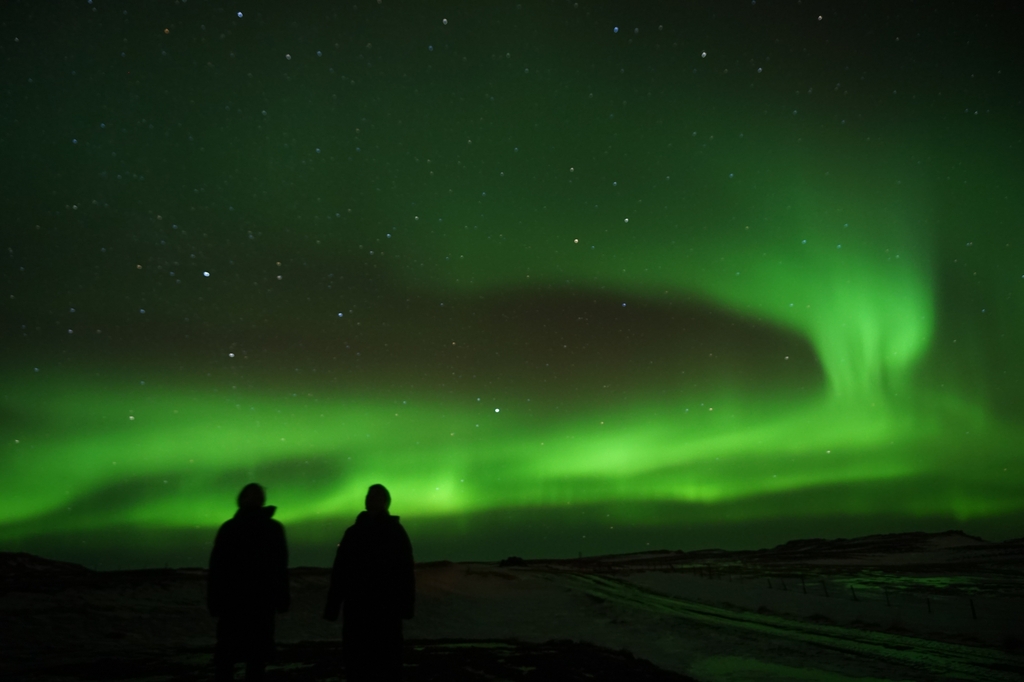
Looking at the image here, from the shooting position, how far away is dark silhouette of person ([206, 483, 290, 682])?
557cm

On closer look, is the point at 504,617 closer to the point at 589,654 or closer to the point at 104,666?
the point at 589,654

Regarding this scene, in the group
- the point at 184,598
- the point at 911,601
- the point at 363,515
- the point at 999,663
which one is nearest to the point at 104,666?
the point at 363,515

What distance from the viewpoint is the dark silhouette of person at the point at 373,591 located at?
17.3ft

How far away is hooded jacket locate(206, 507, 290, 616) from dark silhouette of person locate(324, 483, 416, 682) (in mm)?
630

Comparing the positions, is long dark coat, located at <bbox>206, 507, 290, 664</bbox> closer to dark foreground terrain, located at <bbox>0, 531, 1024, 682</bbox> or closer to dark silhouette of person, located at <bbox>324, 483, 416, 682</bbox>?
dark silhouette of person, located at <bbox>324, 483, 416, 682</bbox>

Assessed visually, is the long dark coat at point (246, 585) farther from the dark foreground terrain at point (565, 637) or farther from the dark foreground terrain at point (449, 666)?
the dark foreground terrain at point (565, 637)

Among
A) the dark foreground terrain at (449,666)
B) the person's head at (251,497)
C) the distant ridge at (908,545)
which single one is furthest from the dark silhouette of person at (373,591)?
the distant ridge at (908,545)

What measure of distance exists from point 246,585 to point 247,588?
28 millimetres

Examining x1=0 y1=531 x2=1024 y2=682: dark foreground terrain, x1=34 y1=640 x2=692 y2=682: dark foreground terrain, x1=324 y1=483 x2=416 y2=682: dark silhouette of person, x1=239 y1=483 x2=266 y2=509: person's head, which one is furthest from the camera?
x1=0 y1=531 x2=1024 y2=682: dark foreground terrain

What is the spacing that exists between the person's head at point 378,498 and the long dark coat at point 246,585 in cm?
98

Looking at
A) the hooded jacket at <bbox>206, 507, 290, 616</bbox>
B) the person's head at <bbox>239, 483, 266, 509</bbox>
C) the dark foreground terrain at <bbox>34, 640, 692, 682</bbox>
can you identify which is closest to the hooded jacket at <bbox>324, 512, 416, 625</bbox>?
the hooded jacket at <bbox>206, 507, 290, 616</bbox>

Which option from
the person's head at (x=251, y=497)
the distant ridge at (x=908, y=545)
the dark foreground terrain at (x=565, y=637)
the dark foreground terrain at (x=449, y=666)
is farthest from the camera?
the distant ridge at (x=908, y=545)

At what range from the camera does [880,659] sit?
11133mm

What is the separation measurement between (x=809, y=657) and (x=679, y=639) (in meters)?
3.93
